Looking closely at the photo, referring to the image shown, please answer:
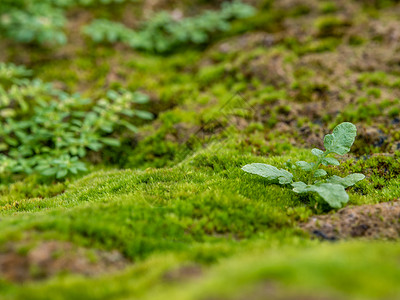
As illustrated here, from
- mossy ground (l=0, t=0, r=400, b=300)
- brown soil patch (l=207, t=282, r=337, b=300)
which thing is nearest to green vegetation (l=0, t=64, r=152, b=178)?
mossy ground (l=0, t=0, r=400, b=300)

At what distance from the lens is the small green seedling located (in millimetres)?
3539

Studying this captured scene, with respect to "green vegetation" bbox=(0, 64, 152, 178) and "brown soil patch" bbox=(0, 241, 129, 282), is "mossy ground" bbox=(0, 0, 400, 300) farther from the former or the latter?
"green vegetation" bbox=(0, 64, 152, 178)

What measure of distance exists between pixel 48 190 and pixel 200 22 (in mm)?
5701

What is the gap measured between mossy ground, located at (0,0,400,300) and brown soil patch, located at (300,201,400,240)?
166 millimetres

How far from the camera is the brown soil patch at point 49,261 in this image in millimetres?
2514

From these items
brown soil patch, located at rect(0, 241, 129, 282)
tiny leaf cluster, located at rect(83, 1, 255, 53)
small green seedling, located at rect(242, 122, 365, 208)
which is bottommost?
brown soil patch, located at rect(0, 241, 129, 282)

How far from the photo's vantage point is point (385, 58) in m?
6.52

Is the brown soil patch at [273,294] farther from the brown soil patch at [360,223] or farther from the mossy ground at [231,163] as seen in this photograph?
the brown soil patch at [360,223]

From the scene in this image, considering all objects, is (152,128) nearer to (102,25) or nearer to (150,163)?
(150,163)

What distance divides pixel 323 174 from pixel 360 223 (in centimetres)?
75

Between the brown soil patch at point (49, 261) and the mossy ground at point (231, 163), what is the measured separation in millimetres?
90

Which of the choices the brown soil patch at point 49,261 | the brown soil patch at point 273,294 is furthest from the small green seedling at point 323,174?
the brown soil patch at point 49,261

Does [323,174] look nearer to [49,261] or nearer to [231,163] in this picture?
[231,163]

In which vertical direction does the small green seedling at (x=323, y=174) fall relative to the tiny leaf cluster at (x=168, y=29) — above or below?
below
